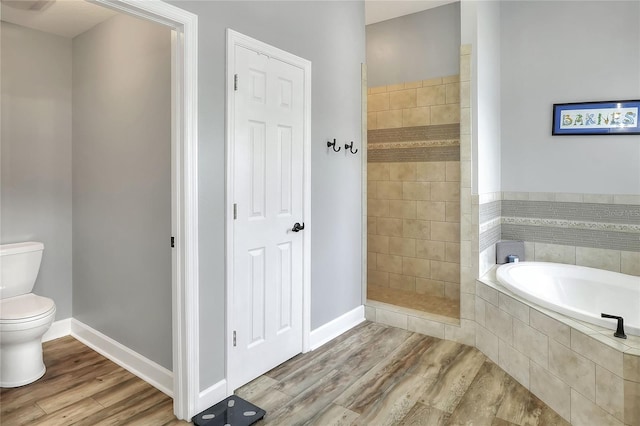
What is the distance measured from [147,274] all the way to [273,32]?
1.73 m

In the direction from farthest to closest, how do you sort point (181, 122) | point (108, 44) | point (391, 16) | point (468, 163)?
point (391, 16)
point (468, 163)
point (108, 44)
point (181, 122)

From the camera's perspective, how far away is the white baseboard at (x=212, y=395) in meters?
2.17

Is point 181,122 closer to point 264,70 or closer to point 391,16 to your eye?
point 264,70

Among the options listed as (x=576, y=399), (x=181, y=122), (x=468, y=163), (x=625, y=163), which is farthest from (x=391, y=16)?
(x=576, y=399)

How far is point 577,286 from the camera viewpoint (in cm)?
304

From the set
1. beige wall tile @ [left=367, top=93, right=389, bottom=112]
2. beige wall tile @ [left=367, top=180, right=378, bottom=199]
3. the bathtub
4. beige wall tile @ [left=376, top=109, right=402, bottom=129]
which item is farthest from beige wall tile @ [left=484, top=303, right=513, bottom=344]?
beige wall tile @ [left=367, top=93, right=389, bottom=112]

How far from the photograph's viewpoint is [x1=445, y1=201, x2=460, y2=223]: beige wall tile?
3775 millimetres

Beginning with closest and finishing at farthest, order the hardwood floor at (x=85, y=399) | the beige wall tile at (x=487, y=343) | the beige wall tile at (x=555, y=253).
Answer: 1. the hardwood floor at (x=85, y=399)
2. the beige wall tile at (x=487, y=343)
3. the beige wall tile at (x=555, y=253)

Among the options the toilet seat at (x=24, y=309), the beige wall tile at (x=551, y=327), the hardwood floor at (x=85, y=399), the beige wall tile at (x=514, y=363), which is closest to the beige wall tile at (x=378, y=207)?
the beige wall tile at (x=514, y=363)

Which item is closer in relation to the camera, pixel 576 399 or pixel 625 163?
pixel 576 399

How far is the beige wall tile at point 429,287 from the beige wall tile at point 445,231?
1.43 feet

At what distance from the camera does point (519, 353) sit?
2521mm

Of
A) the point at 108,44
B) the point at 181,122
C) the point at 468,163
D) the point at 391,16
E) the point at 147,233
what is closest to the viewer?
the point at 181,122

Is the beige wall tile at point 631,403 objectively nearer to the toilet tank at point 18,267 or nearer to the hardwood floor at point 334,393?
the hardwood floor at point 334,393
